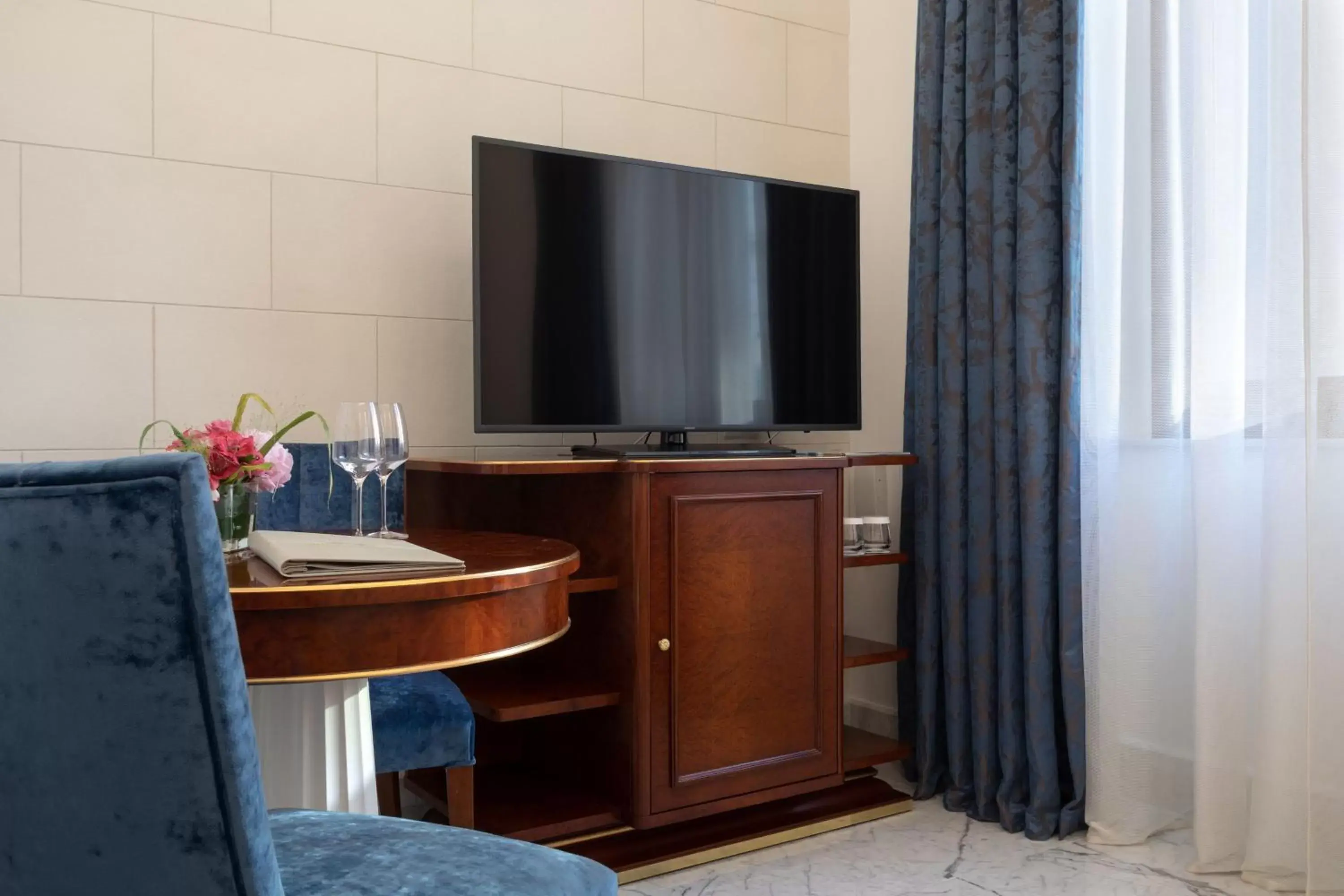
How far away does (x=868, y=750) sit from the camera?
2879mm

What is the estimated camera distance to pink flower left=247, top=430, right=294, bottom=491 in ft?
5.27

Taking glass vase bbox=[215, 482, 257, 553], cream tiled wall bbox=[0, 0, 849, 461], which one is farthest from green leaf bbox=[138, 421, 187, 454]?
glass vase bbox=[215, 482, 257, 553]

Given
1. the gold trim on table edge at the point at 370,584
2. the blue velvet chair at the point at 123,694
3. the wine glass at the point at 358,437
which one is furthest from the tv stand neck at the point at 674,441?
the blue velvet chair at the point at 123,694

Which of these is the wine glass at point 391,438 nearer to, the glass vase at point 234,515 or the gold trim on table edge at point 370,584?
the glass vase at point 234,515

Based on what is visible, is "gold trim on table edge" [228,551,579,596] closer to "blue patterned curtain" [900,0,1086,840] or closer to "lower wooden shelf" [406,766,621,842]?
"lower wooden shelf" [406,766,621,842]

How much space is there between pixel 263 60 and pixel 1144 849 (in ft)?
8.75

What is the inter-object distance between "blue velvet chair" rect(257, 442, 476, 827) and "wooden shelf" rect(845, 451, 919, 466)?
1112 millimetres

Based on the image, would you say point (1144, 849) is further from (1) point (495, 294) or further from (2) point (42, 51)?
(2) point (42, 51)

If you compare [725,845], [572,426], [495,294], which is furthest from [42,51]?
[725,845]

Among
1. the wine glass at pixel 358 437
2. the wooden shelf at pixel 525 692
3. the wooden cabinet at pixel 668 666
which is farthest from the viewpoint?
the wooden cabinet at pixel 668 666

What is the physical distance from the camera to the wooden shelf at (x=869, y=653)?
2779mm

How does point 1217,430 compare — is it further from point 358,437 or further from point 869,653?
point 358,437

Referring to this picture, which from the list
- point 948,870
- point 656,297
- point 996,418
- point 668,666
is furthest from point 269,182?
point 948,870

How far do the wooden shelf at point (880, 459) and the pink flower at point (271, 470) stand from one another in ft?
4.77
